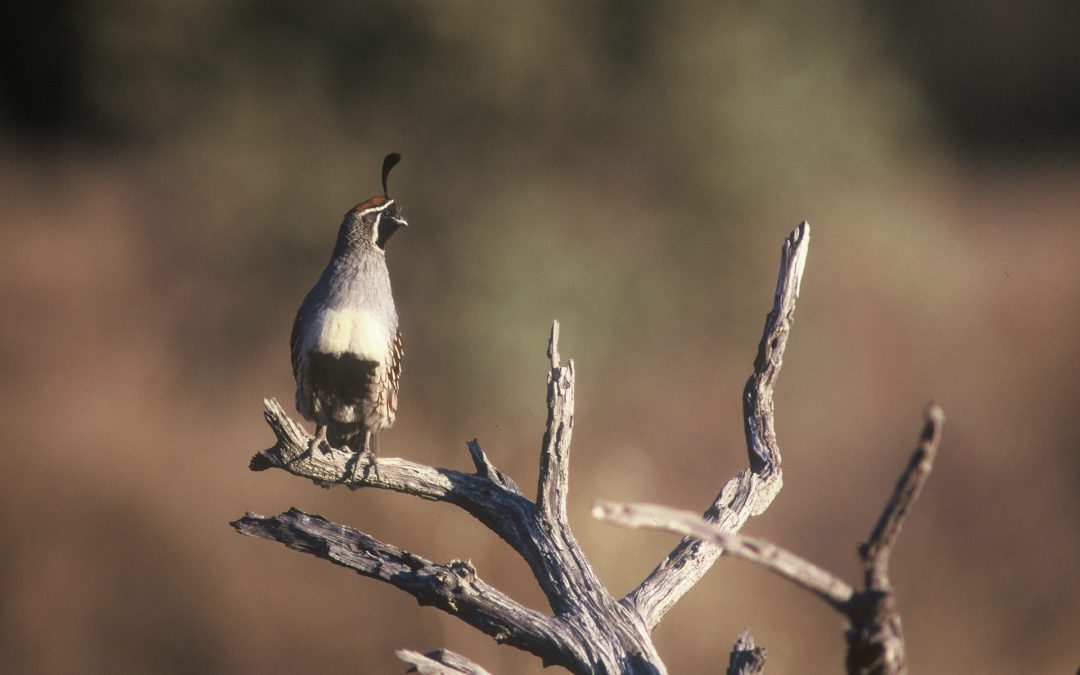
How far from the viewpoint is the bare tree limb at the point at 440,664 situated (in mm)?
1855

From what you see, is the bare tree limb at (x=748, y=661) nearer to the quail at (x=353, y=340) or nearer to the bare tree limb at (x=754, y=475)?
the bare tree limb at (x=754, y=475)

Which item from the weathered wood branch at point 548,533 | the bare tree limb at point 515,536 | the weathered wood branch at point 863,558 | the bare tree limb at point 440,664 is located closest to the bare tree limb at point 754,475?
the weathered wood branch at point 548,533

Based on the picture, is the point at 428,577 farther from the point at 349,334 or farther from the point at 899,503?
the point at 899,503

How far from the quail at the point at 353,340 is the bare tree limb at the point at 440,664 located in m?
0.70

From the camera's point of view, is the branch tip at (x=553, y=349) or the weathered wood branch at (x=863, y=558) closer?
the weathered wood branch at (x=863, y=558)

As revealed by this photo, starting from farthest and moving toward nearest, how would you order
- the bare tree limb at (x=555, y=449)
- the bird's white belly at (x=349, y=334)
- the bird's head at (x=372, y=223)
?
the bird's head at (x=372, y=223) → the bird's white belly at (x=349, y=334) → the bare tree limb at (x=555, y=449)

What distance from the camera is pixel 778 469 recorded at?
93.8 inches

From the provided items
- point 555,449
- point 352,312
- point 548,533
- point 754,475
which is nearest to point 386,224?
point 352,312

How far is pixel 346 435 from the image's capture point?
2.76 m

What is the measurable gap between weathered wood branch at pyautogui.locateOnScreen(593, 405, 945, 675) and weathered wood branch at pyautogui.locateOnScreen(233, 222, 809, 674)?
21.3 inches

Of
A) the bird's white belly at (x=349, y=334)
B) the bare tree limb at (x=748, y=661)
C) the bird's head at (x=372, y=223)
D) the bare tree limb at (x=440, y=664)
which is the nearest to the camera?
the bare tree limb at (x=440, y=664)

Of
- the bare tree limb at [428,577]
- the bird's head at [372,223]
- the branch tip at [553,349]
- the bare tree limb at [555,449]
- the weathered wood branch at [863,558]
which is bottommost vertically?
the weathered wood branch at [863,558]

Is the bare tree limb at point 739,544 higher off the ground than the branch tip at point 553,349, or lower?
lower

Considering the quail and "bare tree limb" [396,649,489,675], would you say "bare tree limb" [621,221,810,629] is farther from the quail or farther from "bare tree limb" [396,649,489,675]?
the quail
